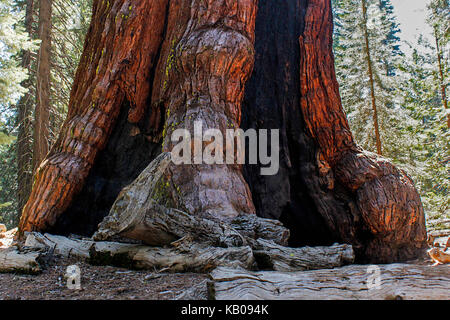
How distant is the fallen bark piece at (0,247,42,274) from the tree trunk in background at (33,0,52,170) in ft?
20.9

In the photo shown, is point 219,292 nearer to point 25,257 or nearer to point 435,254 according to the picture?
point 25,257

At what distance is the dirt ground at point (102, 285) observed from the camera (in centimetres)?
195

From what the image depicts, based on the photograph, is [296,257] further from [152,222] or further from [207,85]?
[207,85]

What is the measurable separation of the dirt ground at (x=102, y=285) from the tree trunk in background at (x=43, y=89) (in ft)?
22.4

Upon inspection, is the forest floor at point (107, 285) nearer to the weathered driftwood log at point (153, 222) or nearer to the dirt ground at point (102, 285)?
the dirt ground at point (102, 285)

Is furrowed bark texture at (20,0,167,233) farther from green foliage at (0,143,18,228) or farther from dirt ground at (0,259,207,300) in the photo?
green foliage at (0,143,18,228)

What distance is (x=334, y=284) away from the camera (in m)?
1.78

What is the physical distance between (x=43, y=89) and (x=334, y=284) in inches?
367

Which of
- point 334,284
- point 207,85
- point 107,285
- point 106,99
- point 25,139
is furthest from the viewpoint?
point 25,139

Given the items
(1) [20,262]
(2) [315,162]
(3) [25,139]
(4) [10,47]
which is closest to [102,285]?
(1) [20,262]

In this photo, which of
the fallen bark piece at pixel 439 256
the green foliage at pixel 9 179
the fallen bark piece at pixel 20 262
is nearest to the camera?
the fallen bark piece at pixel 20 262

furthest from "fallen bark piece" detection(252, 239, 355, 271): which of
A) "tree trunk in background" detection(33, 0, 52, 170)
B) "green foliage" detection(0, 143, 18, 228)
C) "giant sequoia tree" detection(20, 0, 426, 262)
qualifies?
"green foliage" detection(0, 143, 18, 228)

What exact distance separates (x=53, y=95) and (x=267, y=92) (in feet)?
28.9

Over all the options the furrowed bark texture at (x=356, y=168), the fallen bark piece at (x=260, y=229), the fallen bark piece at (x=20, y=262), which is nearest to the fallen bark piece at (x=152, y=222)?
the fallen bark piece at (x=260, y=229)
